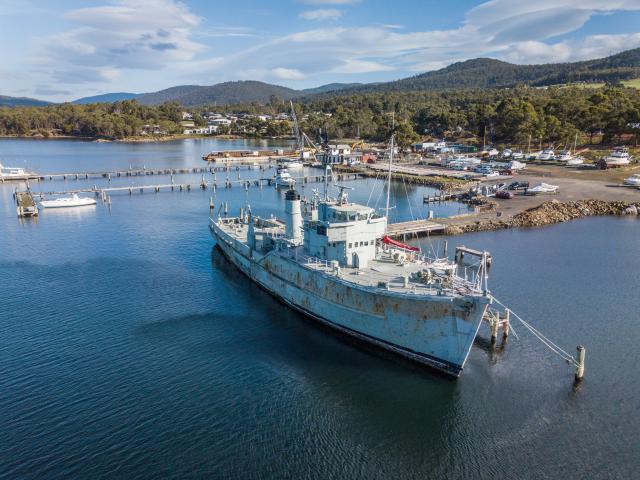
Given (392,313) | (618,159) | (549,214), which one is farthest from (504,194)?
(392,313)

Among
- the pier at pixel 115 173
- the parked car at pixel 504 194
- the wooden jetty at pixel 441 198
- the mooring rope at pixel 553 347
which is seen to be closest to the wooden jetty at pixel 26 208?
the pier at pixel 115 173

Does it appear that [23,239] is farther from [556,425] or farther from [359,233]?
[556,425]

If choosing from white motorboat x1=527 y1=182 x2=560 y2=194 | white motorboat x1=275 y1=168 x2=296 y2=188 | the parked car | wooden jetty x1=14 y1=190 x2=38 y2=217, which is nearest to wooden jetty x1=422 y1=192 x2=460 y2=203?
the parked car

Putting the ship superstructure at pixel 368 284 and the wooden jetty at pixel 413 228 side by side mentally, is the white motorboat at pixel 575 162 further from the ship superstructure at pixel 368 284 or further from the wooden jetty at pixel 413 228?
the ship superstructure at pixel 368 284

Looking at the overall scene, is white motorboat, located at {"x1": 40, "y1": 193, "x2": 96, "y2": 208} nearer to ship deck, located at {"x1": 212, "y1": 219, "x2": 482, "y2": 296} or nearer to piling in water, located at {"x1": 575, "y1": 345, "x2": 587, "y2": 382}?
ship deck, located at {"x1": 212, "y1": 219, "x2": 482, "y2": 296}

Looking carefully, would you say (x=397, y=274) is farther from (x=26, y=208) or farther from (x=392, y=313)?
(x=26, y=208)

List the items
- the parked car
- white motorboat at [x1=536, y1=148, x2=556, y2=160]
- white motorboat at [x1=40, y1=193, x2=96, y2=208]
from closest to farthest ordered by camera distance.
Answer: the parked car → white motorboat at [x1=40, y1=193, x2=96, y2=208] → white motorboat at [x1=536, y1=148, x2=556, y2=160]

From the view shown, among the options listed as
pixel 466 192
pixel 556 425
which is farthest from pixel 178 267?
pixel 466 192
